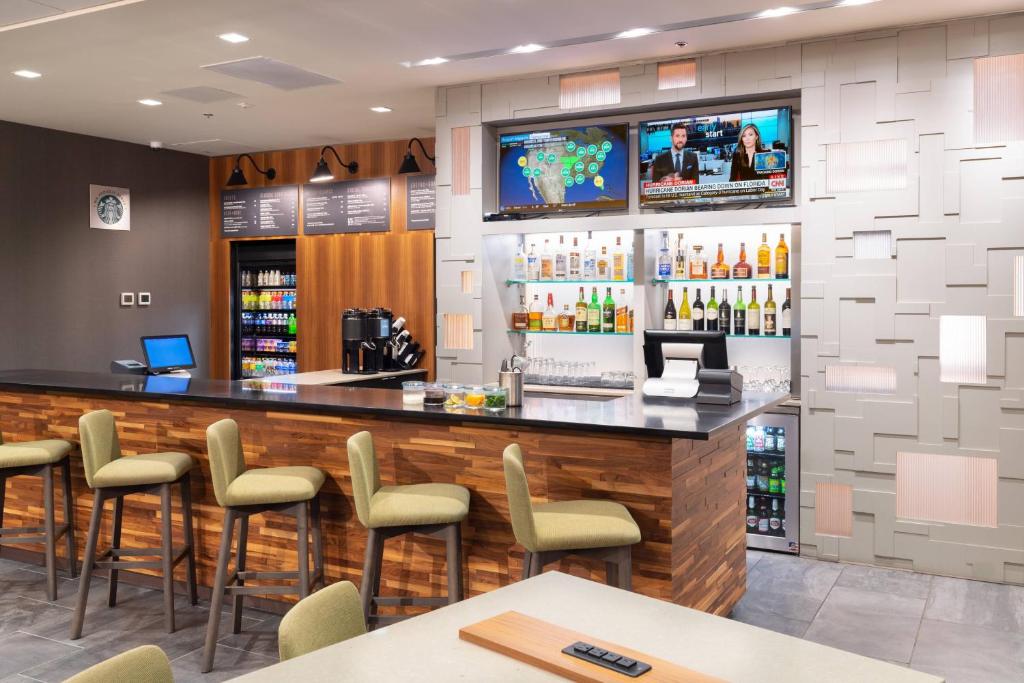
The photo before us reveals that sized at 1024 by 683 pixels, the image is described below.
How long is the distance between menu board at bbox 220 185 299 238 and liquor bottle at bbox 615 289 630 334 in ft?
12.1

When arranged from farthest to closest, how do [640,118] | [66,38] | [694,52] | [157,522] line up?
[640,118], [694,52], [66,38], [157,522]

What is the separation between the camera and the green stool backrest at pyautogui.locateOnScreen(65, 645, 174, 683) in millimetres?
1358

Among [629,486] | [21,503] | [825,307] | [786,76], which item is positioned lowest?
[21,503]

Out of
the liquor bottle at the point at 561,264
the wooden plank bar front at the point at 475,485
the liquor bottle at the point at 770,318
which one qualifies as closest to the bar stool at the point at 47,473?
the wooden plank bar front at the point at 475,485

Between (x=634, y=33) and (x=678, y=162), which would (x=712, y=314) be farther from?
(x=634, y=33)

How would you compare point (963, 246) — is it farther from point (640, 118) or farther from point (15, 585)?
point (15, 585)

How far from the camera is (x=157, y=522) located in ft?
14.8

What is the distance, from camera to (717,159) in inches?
214

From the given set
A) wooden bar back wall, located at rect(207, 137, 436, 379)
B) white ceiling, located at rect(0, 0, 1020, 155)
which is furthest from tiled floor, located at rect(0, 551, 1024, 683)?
wooden bar back wall, located at rect(207, 137, 436, 379)

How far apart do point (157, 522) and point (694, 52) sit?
4095 millimetres

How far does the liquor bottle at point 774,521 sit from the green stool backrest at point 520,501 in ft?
9.08

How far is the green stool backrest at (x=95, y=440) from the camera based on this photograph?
394cm

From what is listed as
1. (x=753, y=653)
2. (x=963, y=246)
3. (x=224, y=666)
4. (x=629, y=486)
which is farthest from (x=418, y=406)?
(x=963, y=246)

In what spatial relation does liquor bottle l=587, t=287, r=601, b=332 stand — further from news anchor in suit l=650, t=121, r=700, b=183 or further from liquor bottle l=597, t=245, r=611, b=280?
news anchor in suit l=650, t=121, r=700, b=183
